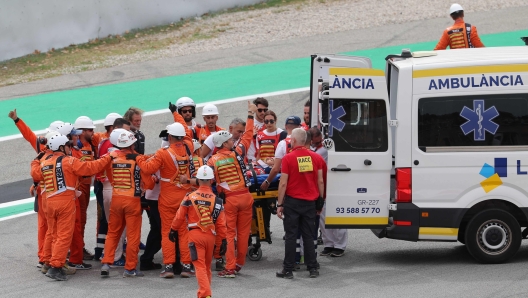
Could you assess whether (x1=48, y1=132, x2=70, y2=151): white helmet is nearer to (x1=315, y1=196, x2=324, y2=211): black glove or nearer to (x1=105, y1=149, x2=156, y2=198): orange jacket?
(x1=105, y1=149, x2=156, y2=198): orange jacket

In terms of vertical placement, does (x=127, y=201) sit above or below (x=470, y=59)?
below

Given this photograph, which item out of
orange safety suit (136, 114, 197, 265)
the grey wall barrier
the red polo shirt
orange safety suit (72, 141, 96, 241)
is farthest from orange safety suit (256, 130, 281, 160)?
the grey wall barrier

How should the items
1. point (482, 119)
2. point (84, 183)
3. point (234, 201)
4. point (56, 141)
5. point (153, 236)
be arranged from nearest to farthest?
point (482, 119) < point (234, 201) < point (56, 141) < point (153, 236) < point (84, 183)

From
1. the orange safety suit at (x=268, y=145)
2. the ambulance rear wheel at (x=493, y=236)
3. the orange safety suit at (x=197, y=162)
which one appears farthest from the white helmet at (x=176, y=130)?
the ambulance rear wheel at (x=493, y=236)

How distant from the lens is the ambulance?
1005 centimetres

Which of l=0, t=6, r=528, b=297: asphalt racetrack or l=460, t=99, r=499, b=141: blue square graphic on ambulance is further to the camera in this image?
l=460, t=99, r=499, b=141: blue square graphic on ambulance

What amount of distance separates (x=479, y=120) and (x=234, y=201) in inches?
122

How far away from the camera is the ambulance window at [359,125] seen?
33.3 ft

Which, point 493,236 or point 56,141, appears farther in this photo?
point 56,141

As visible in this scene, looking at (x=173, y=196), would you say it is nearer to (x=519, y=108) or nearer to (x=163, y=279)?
(x=163, y=279)

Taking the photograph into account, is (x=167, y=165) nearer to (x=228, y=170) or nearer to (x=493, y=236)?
(x=228, y=170)

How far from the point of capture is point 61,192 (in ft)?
34.8

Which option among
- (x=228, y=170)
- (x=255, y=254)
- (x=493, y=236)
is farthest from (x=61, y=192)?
(x=493, y=236)

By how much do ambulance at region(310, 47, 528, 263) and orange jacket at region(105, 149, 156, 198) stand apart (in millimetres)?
2315
